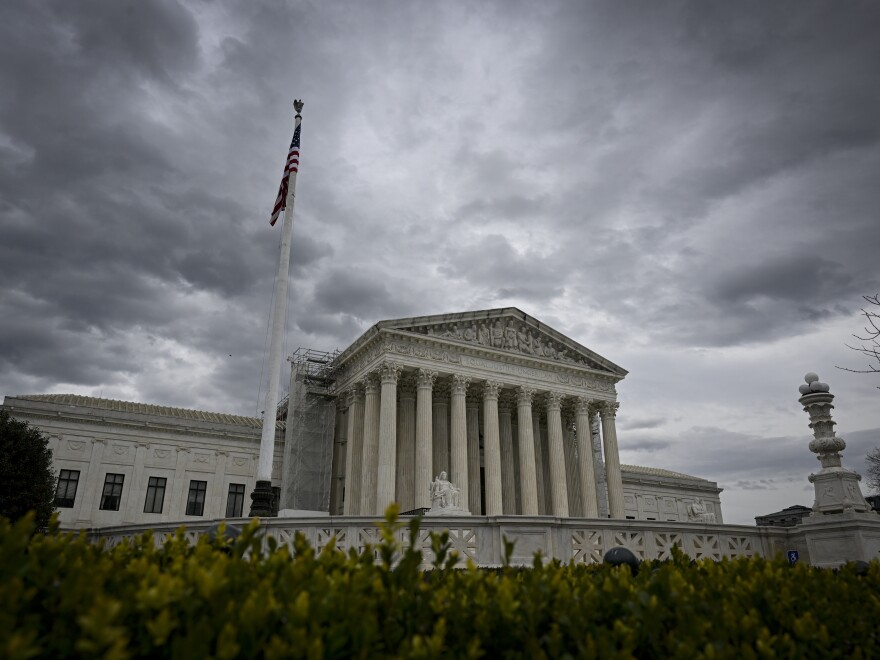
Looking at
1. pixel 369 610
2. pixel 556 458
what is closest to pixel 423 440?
pixel 556 458

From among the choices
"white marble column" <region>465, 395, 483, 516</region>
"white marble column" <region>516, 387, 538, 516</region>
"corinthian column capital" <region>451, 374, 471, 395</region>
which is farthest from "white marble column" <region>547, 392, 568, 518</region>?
"corinthian column capital" <region>451, 374, 471, 395</region>

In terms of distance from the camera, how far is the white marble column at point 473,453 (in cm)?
4072

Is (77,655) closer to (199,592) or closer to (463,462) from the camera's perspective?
(199,592)

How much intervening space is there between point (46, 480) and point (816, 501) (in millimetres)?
32874

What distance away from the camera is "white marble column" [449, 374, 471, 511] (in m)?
36.9

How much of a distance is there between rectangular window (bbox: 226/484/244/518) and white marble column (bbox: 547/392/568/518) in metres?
22.0

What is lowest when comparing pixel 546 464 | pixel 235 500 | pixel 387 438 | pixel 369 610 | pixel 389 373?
pixel 369 610

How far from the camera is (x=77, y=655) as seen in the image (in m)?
2.63

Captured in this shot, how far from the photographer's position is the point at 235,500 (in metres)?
43.1

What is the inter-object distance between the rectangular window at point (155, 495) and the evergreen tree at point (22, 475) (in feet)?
36.2

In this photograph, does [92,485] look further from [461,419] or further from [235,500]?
[461,419]

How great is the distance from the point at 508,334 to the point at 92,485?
2960 cm

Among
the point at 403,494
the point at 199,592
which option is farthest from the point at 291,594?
the point at 403,494

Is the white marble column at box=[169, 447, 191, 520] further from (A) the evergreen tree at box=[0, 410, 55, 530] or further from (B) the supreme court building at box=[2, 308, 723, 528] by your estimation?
(A) the evergreen tree at box=[0, 410, 55, 530]
